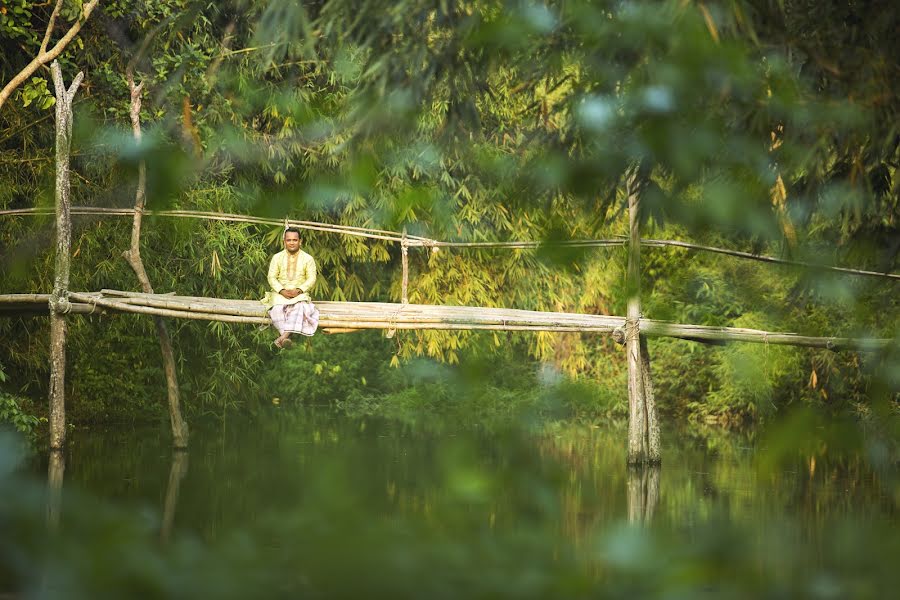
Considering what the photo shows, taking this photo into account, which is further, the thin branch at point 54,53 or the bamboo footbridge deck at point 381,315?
the thin branch at point 54,53

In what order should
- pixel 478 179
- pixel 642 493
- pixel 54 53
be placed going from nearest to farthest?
pixel 642 493 → pixel 54 53 → pixel 478 179

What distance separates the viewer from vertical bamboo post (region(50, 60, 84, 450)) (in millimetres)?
6371

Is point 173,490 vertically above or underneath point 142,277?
underneath

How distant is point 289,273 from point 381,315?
0.62 meters

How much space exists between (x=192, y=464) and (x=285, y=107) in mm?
5053

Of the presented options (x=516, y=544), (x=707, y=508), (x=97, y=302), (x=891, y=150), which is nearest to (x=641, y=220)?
(x=891, y=150)

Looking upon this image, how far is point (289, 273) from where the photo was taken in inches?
244

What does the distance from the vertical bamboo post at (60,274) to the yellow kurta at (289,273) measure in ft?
3.53

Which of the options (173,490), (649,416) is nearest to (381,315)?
(173,490)

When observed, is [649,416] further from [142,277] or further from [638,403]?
[142,277]

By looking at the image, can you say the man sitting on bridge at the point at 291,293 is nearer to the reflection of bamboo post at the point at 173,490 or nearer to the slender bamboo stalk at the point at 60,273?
the reflection of bamboo post at the point at 173,490

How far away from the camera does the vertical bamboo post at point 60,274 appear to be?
20.9 feet

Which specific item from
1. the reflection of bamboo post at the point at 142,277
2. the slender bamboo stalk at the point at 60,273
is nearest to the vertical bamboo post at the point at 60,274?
the slender bamboo stalk at the point at 60,273

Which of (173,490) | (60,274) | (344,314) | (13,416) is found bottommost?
(173,490)
